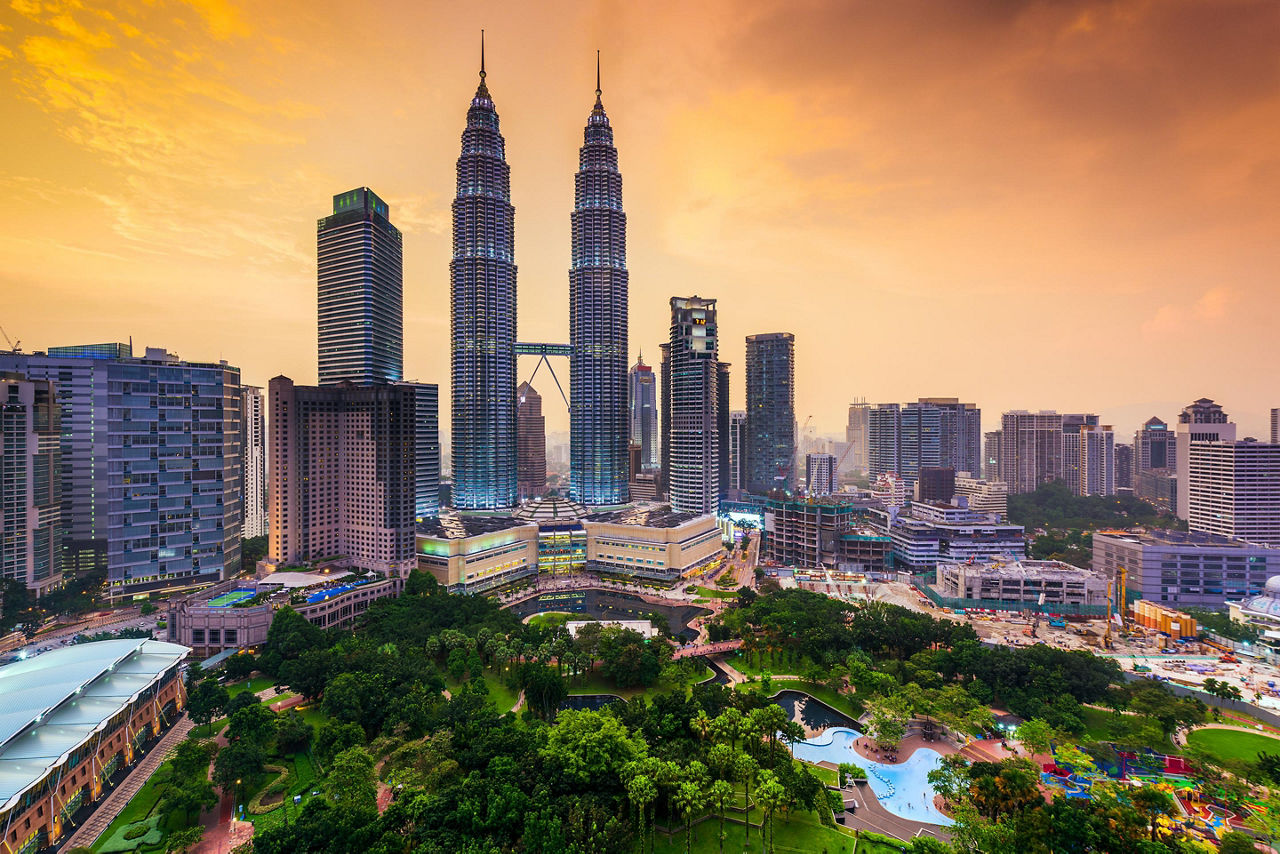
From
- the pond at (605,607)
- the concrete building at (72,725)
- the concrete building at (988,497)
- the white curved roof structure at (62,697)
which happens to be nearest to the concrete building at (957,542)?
the concrete building at (988,497)

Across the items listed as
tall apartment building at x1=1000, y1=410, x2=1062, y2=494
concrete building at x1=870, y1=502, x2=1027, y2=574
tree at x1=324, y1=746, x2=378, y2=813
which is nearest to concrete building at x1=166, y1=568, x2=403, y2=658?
tree at x1=324, y1=746, x2=378, y2=813

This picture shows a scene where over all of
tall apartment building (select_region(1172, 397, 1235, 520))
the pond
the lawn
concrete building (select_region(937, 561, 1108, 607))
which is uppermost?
tall apartment building (select_region(1172, 397, 1235, 520))

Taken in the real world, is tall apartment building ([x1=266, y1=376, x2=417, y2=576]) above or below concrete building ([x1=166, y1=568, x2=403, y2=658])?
above

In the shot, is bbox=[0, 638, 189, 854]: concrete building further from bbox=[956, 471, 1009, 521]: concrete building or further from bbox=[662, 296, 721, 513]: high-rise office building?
bbox=[956, 471, 1009, 521]: concrete building

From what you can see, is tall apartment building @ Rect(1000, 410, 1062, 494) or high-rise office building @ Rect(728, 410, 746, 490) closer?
tall apartment building @ Rect(1000, 410, 1062, 494)

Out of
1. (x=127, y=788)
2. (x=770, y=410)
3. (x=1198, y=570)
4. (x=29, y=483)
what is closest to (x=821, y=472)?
(x=770, y=410)

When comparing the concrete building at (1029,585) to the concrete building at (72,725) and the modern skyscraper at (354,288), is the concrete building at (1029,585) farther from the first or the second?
the modern skyscraper at (354,288)

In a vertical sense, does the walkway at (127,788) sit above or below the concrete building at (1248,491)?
below
